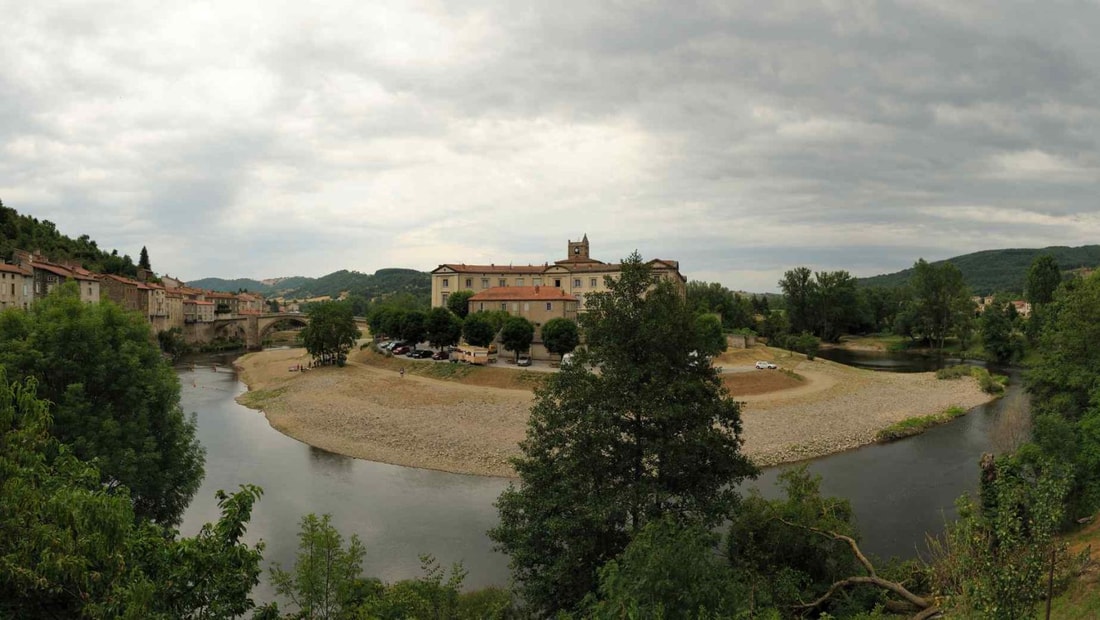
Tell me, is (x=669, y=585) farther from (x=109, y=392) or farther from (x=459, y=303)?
(x=459, y=303)

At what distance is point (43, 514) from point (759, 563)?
14.8 metres

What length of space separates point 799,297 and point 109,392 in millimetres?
99249

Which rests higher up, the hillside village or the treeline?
the treeline

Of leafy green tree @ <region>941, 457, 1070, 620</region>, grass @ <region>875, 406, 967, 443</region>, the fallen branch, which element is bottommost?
grass @ <region>875, 406, 967, 443</region>

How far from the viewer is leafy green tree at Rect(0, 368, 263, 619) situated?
5895 mm

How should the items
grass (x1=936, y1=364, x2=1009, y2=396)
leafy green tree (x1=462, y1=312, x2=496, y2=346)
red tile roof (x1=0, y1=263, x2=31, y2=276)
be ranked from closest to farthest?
grass (x1=936, y1=364, x2=1009, y2=396), red tile roof (x1=0, y1=263, x2=31, y2=276), leafy green tree (x1=462, y1=312, x2=496, y2=346)

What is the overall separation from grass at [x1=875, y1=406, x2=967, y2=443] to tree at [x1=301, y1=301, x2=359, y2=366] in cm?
4971

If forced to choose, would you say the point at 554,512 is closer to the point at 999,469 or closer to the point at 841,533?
the point at 841,533

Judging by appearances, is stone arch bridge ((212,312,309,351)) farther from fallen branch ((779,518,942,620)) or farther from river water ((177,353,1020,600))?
fallen branch ((779,518,942,620))

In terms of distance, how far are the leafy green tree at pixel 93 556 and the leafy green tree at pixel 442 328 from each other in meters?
52.9

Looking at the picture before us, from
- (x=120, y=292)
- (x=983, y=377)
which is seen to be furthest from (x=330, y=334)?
(x=983, y=377)

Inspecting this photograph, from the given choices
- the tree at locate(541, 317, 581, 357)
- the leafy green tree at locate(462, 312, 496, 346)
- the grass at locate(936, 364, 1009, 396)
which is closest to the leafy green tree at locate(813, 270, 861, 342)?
the grass at locate(936, 364, 1009, 396)

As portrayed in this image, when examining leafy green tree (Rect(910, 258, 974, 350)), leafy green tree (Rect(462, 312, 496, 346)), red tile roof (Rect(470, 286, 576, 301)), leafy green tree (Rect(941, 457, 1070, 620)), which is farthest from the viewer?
leafy green tree (Rect(910, 258, 974, 350))

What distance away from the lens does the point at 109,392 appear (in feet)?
54.7
